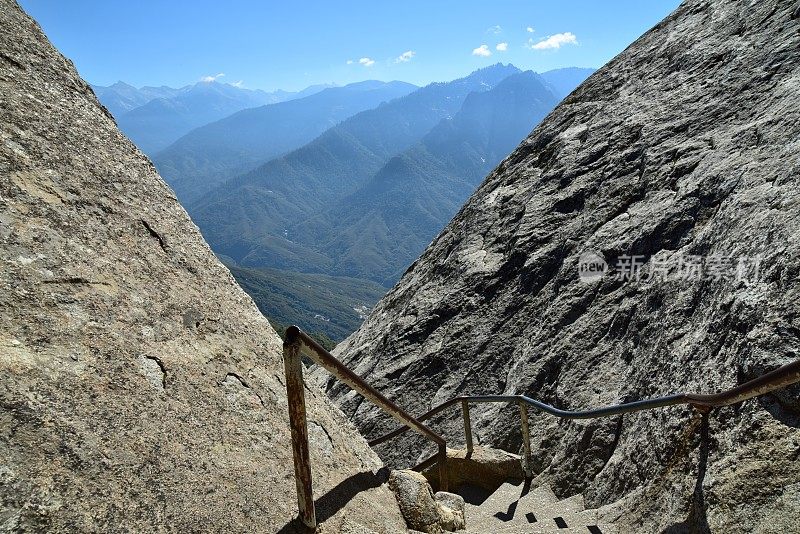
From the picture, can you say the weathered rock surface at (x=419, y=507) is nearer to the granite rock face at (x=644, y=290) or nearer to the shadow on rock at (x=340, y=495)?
the shadow on rock at (x=340, y=495)

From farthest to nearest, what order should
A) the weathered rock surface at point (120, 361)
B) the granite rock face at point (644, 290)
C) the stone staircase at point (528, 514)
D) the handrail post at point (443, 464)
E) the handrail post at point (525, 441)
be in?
the handrail post at point (525, 441) → the handrail post at point (443, 464) → the stone staircase at point (528, 514) → the granite rock face at point (644, 290) → the weathered rock surface at point (120, 361)

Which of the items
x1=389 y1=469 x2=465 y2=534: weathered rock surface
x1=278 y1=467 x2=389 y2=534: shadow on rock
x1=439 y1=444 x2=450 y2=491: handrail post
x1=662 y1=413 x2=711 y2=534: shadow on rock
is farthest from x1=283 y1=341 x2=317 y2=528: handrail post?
x1=439 y1=444 x2=450 y2=491: handrail post

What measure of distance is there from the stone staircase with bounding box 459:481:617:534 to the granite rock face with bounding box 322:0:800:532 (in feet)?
0.88

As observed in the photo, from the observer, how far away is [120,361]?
13.8 ft

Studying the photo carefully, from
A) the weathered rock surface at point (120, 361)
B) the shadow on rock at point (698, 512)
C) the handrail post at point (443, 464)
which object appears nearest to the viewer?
the weathered rock surface at point (120, 361)

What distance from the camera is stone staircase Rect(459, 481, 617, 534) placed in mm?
5863

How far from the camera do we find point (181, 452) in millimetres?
4000

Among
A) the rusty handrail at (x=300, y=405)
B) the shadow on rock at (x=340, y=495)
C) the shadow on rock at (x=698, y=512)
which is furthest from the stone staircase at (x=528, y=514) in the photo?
the rusty handrail at (x=300, y=405)

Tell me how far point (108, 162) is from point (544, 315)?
9.15 m

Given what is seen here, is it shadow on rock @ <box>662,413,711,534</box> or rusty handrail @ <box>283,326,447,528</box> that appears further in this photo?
shadow on rock @ <box>662,413,711,534</box>

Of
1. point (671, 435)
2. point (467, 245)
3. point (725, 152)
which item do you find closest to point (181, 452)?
point (671, 435)

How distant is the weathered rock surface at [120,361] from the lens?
340 cm

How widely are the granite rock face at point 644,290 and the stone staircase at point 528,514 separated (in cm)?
27

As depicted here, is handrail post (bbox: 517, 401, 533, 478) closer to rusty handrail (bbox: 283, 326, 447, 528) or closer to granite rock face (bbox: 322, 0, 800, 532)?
granite rock face (bbox: 322, 0, 800, 532)
